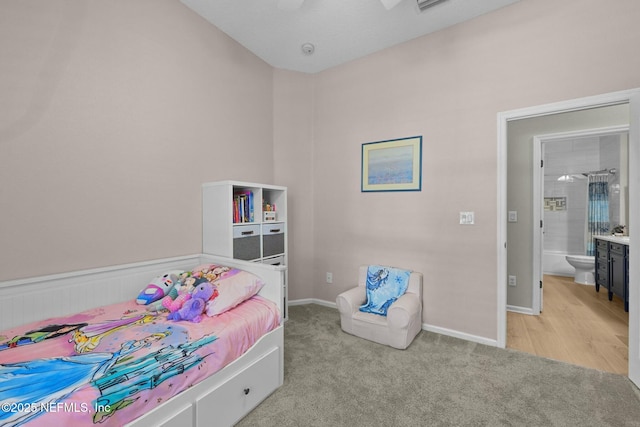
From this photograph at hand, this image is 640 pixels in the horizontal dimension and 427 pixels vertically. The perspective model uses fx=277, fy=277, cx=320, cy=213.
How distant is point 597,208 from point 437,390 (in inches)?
197

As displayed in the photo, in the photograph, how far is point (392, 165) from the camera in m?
2.92

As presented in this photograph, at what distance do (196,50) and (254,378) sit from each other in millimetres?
2661

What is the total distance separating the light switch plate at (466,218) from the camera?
2.51 meters

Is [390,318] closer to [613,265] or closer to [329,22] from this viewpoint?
[329,22]

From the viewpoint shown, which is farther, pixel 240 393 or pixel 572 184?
pixel 572 184

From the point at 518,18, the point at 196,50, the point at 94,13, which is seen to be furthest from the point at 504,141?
the point at 94,13

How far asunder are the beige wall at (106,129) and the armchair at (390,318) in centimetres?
152

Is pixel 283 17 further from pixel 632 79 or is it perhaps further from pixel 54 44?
pixel 632 79

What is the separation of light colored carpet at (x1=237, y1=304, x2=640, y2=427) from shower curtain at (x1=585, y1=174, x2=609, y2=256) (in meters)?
3.90

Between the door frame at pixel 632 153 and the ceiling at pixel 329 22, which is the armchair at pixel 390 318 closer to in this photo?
the door frame at pixel 632 153

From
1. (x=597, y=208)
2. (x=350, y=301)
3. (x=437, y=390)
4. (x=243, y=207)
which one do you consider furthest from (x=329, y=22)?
(x=597, y=208)

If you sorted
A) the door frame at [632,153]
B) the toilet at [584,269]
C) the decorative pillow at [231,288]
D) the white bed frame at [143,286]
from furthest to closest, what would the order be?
Result: the toilet at [584,269]
the door frame at [632,153]
the decorative pillow at [231,288]
the white bed frame at [143,286]

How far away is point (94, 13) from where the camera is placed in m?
1.82

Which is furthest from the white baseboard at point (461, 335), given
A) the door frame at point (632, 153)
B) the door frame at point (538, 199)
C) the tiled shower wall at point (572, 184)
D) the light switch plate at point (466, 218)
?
the tiled shower wall at point (572, 184)
